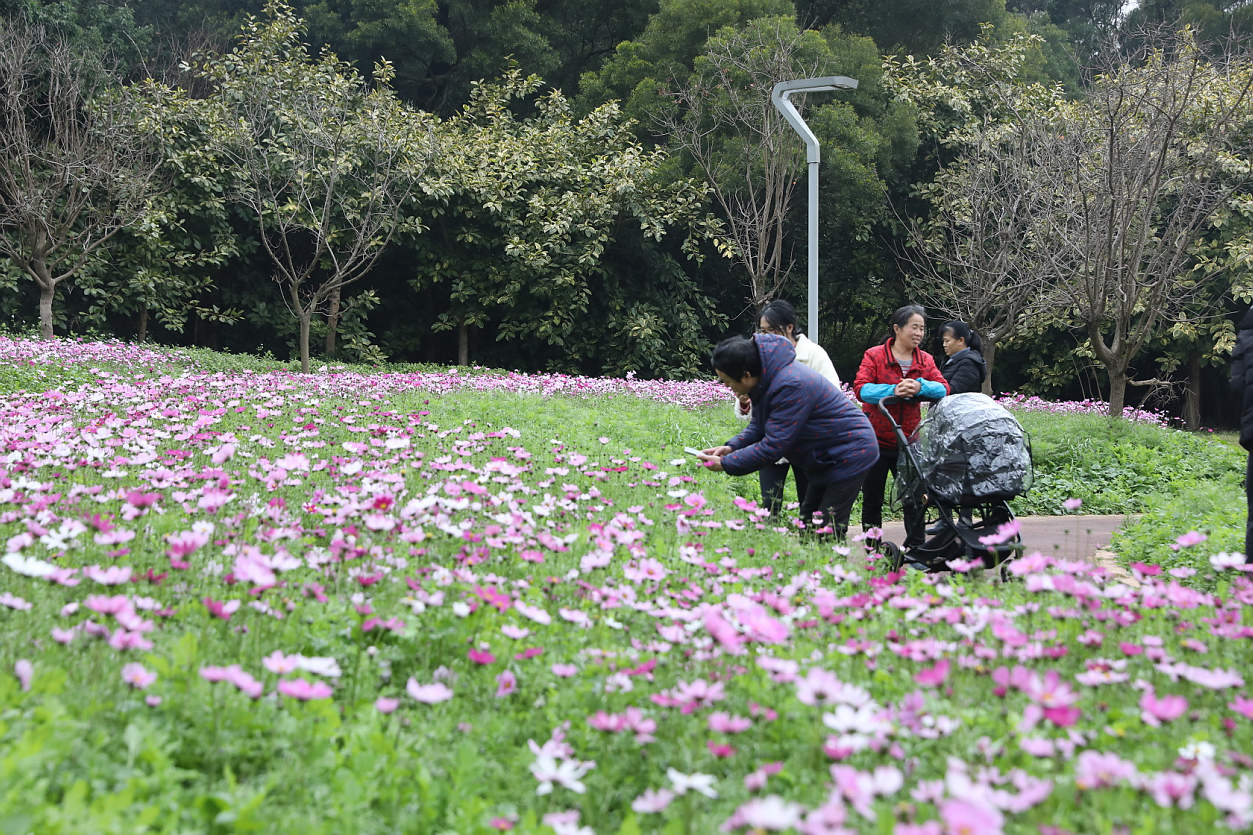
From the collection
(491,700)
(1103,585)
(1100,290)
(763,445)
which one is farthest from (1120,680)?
(1100,290)

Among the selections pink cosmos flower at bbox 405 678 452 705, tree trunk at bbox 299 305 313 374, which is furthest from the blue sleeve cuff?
tree trunk at bbox 299 305 313 374

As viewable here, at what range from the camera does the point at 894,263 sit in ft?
67.1

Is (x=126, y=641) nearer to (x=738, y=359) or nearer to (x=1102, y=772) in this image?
(x=1102, y=772)

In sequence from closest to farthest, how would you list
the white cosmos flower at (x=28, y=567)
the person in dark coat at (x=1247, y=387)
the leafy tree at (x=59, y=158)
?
the white cosmos flower at (x=28, y=567) → the person in dark coat at (x=1247, y=387) → the leafy tree at (x=59, y=158)

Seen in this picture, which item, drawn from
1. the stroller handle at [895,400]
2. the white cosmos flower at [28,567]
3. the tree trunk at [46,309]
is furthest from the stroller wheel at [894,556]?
the tree trunk at [46,309]

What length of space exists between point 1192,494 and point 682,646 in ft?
19.4

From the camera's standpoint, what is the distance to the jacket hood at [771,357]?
4.47 meters

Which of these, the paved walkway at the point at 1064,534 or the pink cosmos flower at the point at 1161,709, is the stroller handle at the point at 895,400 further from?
the pink cosmos flower at the point at 1161,709

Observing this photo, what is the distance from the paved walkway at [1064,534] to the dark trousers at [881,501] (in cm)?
93

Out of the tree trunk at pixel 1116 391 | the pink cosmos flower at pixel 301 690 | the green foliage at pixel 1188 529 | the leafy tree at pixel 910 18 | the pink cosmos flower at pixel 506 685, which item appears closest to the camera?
the pink cosmos flower at pixel 301 690

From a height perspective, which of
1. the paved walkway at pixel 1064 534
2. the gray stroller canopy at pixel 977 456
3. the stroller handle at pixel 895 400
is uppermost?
the stroller handle at pixel 895 400

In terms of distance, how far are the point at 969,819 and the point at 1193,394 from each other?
20.2 m

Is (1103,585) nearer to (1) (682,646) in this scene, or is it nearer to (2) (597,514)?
(1) (682,646)

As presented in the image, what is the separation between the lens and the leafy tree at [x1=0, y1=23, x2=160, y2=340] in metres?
12.5
